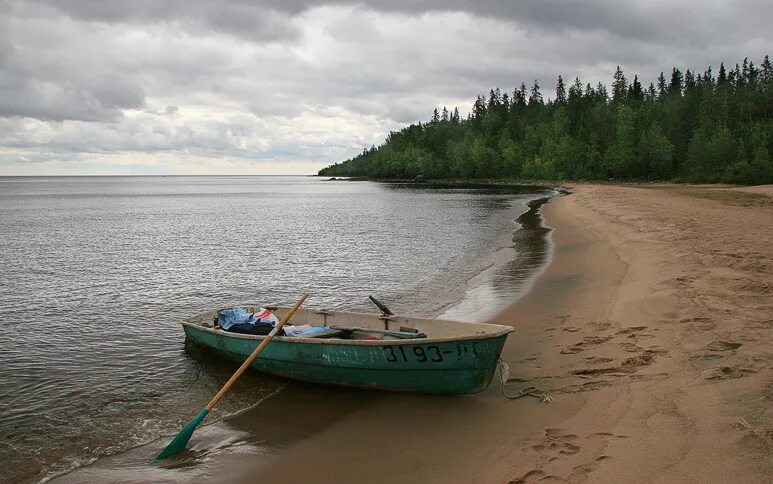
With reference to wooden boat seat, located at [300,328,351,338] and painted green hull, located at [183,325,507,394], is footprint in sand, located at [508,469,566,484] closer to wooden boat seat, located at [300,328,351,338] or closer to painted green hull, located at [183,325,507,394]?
painted green hull, located at [183,325,507,394]

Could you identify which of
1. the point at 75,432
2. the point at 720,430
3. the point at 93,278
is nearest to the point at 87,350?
the point at 75,432

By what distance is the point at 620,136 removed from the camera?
93.8 meters

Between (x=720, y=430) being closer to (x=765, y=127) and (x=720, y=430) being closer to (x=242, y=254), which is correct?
(x=242, y=254)

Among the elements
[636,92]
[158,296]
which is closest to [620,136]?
[636,92]

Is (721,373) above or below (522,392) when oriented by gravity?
above

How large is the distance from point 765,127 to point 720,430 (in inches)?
3727

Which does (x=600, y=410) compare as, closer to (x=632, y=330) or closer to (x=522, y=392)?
(x=522, y=392)

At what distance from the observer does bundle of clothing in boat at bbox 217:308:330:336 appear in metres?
10.9

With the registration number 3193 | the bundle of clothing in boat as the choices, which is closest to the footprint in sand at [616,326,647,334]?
the registration number 3193

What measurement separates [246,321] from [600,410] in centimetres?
733

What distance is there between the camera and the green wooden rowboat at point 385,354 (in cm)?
823

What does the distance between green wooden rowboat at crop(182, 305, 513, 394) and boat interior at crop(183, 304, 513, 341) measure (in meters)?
0.02

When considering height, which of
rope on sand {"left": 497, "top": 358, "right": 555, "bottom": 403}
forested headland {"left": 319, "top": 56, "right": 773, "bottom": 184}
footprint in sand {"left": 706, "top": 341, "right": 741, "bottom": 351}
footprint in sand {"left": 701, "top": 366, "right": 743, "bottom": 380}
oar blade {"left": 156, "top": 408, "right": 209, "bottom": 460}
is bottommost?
oar blade {"left": 156, "top": 408, "right": 209, "bottom": 460}

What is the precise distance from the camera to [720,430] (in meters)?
5.97
